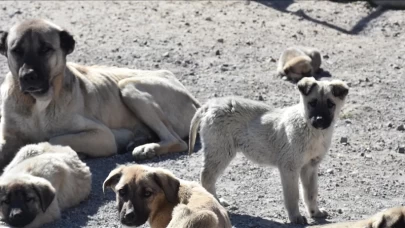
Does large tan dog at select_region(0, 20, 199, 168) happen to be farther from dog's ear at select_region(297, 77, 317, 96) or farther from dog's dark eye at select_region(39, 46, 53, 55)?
dog's ear at select_region(297, 77, 317, 96)

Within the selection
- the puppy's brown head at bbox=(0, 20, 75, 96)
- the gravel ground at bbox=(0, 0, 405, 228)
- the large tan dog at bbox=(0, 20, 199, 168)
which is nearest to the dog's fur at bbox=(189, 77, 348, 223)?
the gravel ground at bbox=(0, 0, 405, 228)

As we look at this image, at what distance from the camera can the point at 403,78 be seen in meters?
13.5

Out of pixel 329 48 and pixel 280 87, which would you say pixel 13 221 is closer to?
pixel 280 87

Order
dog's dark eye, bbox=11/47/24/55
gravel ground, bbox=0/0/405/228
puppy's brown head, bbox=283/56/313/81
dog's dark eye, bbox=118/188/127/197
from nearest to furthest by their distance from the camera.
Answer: dog's dark eye, bbox=118/188/127/197, gravel ground, bbox=0/0/405/228, dog's dark eye, bbox=11/47/24/55, puppy's brown head, bbox=283/56/313/81

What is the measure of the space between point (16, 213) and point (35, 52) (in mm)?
2242

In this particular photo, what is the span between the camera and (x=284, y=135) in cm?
934

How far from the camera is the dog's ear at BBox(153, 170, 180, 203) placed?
309 inches

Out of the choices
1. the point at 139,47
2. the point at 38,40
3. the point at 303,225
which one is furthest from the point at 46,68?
the point at 139,47

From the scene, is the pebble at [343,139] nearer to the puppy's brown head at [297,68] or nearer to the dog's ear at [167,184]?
the puppy's brown head at [297,68]

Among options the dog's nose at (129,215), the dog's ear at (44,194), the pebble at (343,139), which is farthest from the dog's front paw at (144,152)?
the dog's nose at (129,215)

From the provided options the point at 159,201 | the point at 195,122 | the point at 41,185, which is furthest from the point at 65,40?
the point at 159,201

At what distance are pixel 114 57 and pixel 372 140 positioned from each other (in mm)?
4144

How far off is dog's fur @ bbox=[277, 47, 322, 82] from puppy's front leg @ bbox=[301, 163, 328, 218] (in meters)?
A: 4.20

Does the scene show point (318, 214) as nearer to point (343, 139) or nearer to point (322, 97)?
point (322, 97)
